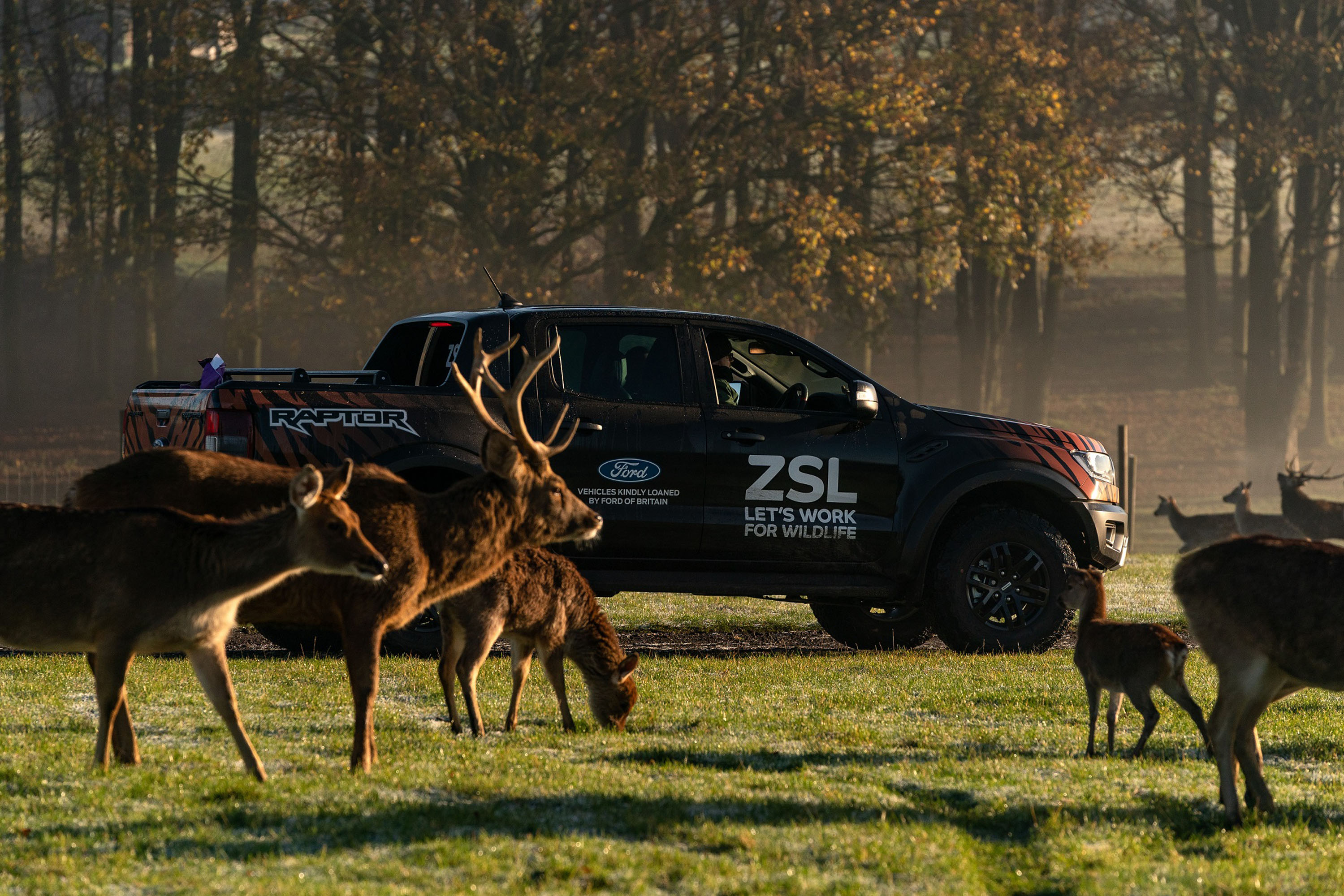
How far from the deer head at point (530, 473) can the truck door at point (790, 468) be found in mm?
3041

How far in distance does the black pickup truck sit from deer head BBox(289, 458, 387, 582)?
11.9 ft

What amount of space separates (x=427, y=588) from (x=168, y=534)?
1.36 meters

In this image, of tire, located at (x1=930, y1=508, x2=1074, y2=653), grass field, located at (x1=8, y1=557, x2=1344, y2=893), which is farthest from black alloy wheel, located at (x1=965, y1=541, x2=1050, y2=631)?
grass field, located at (x1=8, y1=557, x2=1344, y2=893)

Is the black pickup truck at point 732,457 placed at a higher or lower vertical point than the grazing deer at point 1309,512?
higher

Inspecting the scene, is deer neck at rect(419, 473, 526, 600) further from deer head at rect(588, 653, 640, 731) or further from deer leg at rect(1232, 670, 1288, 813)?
deer leg at rect(1232, 670, 1288, 813)

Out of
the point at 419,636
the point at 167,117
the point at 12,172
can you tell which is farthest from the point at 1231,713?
the point at 12,172

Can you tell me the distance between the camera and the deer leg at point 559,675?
845 centimetres

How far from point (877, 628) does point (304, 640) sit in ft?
15.1

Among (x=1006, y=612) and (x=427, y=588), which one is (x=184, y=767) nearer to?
(x=427, y=588)

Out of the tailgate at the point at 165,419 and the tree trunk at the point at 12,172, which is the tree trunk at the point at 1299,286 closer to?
the tree trunk at the point at 12,172

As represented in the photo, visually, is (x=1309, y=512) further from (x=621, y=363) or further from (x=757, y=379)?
(x=621, y=363)

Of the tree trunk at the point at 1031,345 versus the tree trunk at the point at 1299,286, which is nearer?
the tree trunk at the point at 1299,286

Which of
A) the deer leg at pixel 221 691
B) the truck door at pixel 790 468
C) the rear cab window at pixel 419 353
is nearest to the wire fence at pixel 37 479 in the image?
the rear cab window at pixel 419 353

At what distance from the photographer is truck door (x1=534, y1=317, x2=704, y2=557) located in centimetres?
1062
